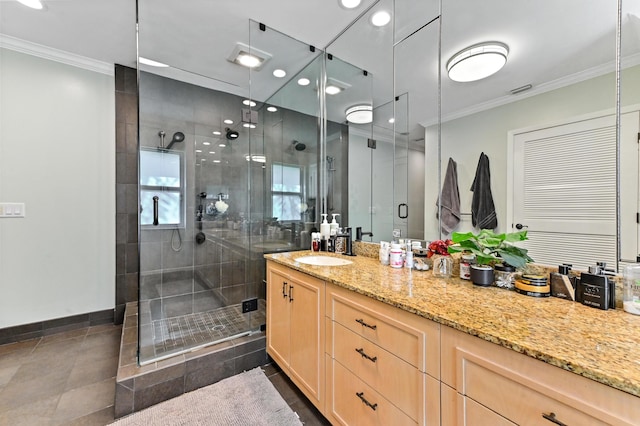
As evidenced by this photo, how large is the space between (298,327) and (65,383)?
171 cm

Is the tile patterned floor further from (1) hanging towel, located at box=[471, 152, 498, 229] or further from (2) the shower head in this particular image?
(2) the shower head

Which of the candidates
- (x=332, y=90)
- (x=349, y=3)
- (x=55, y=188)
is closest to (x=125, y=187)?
(x=55, y=188)

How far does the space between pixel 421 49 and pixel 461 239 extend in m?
1.29

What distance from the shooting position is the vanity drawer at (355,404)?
102 cm

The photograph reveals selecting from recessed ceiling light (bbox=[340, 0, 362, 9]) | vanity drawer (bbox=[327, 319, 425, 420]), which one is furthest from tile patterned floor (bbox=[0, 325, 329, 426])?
recessed ceiling light (bbox=[340, 0, 362, 9])

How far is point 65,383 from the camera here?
1.79 m

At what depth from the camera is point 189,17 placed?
6.66 feet

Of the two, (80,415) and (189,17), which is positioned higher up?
(189,17)

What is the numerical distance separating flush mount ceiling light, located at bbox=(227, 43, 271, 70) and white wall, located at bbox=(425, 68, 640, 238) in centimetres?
178

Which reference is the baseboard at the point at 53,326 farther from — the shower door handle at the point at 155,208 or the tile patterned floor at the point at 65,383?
the shower door handle at the point at 155,208

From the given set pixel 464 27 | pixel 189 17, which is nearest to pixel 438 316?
pixel 464 27

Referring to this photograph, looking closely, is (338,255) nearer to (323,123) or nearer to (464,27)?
(323,123)

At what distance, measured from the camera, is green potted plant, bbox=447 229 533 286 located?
1.14 meters

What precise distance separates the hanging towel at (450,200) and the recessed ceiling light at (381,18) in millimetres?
1220
